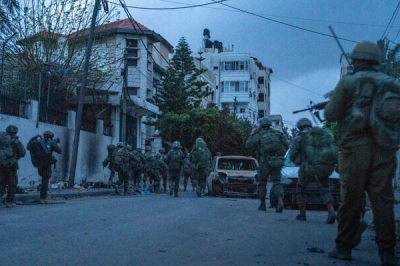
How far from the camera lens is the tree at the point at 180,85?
53.7 meters

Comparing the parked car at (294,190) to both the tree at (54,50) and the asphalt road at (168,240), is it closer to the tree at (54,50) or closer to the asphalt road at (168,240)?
the asphalt road at (168,240)

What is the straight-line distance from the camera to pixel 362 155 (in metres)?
6.38

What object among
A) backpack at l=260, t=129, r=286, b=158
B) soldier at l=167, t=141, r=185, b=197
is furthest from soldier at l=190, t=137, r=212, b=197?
backpack at l=260, t=129, r=286, b=158

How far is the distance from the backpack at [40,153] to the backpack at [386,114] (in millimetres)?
11364

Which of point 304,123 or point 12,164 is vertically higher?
point 304,123

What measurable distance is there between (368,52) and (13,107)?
18.6 metres

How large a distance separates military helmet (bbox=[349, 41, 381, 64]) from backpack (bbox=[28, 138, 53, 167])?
36.6ft

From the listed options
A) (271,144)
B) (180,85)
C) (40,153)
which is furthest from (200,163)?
(180,85)

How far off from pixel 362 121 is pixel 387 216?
894mm

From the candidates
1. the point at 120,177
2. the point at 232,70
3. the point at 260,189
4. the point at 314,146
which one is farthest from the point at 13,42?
the point at 232,70

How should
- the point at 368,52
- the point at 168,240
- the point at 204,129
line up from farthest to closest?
the point at 204,129 < the point at 168,240 < the point at 368,52

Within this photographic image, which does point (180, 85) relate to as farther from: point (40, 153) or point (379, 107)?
point (379, 107)

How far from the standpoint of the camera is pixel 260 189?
1464 cm

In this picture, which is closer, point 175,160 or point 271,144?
point 271,144
